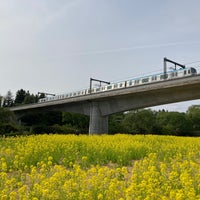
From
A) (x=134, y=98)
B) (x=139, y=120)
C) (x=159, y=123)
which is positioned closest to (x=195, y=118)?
(x=159, y=123)

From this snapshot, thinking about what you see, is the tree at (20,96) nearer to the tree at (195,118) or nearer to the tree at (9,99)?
the tree at (9,99)

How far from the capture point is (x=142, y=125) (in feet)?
172

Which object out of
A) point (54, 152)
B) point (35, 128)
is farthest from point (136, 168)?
point (35, 128)

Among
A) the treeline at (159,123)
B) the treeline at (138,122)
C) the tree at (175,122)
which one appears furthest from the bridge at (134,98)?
the tree at (175,122)

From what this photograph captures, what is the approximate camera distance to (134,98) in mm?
28609

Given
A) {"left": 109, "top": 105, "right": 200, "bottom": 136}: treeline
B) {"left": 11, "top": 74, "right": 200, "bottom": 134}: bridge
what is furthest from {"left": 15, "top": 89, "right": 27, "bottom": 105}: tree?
{"left": 11, "top": 74, "right": 200, "bottom": 134}: bridge

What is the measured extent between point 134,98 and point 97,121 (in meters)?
5.60

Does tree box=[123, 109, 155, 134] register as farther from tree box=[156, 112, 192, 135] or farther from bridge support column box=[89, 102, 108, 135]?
bridge support column box=[89, 102, 108, 135]

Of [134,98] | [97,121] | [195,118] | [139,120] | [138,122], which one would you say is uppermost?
[195,118]

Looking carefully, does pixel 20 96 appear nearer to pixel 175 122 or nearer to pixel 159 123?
pixel 159 123

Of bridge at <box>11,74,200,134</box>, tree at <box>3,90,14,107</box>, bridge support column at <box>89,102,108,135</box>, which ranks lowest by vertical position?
bridge support column at <box>89,102,108,135</box>

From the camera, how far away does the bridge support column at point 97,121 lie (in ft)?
104

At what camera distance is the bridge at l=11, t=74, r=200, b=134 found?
23172mm

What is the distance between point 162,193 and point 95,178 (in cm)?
123
